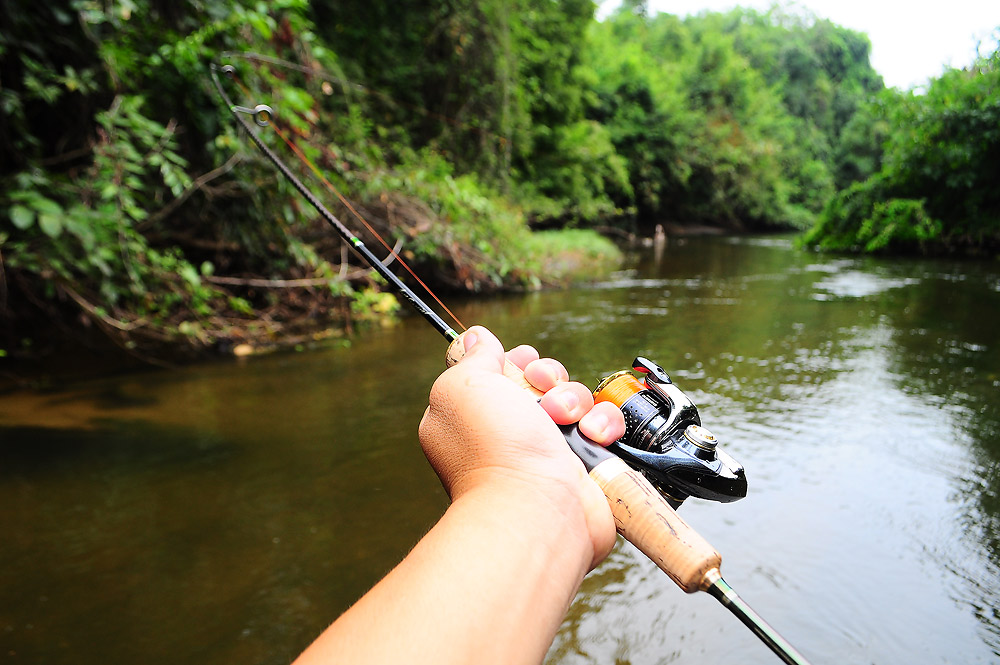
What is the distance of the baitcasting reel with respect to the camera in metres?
1.26

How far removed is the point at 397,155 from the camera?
10.9 metres

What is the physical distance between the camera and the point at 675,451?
1268 millimetres

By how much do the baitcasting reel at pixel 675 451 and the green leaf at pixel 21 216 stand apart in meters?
3.83

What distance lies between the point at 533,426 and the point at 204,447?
118 inches

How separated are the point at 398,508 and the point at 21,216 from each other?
280 centimetres

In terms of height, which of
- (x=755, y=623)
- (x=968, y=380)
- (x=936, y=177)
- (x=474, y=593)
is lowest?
(x=968, y=380)

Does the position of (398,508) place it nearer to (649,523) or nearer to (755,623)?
(649,523)

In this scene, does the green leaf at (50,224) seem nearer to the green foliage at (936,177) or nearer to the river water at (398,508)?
the river water at (398,508)

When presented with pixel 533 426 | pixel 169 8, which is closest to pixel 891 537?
pixel 533 426

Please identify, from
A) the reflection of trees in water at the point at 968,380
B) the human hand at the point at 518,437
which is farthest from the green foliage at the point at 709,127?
the human hand at the point at 518,437

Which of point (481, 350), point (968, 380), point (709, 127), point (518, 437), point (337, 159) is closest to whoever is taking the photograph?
point (518, 437)

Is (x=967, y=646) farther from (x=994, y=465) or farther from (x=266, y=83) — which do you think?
(x=266, y=83)

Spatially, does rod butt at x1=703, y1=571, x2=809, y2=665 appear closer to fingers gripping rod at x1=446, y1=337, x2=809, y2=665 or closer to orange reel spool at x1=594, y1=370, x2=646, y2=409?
fingers gripping rod at x1=446, y1=337, x2=809, y2=665

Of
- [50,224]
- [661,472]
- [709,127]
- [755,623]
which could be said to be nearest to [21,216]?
[50,224]
